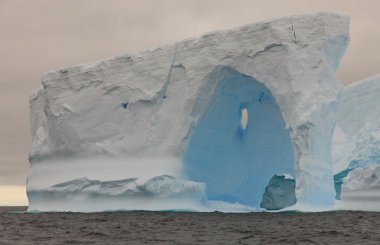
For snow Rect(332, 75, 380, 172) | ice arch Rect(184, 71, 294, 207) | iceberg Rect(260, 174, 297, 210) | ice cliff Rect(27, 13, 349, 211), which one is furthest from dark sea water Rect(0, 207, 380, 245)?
snow Rect(332, 75, 380, 172)

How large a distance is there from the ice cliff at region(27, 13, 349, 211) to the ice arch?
0.13 feet

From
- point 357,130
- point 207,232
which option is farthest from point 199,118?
point 357,130

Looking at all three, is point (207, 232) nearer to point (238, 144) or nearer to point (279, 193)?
point (238, 144)

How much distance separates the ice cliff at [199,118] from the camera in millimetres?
20781

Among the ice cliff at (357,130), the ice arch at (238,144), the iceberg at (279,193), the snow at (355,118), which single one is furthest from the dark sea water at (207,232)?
the snow at (355,118)

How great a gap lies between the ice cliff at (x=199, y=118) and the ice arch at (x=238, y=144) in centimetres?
4

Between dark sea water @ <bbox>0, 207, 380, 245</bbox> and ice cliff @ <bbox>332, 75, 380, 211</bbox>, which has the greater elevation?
ice cliff @ <bbox>332, 75, 380, 211</bbox>

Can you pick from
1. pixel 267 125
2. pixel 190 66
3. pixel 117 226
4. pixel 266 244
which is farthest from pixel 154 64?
pixel 266 244

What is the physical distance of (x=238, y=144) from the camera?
80.3ft

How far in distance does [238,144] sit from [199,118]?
305 cm

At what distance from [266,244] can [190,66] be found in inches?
437

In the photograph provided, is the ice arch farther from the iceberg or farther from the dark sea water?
the dark sea water

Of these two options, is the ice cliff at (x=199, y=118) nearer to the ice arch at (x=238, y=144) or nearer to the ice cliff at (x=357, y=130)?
the ice arch at (x=238, y=144)

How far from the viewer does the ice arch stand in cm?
2252
